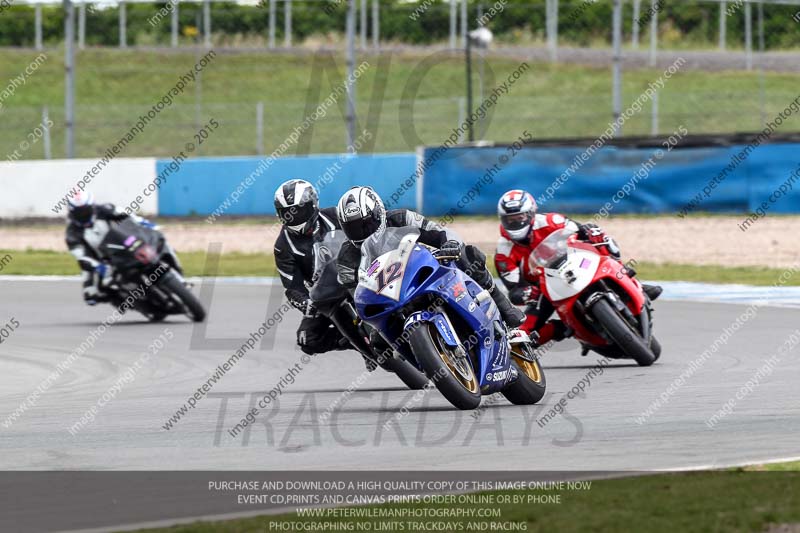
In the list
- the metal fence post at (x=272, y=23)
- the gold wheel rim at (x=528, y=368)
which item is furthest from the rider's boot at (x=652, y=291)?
the metal fence post at (x=272, y=23)

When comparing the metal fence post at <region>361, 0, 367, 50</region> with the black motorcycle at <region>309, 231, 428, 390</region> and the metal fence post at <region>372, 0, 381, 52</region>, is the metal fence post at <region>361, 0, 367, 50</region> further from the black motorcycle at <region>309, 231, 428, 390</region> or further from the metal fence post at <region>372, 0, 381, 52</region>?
the black motorcycle at <region>309, 231, 428, 390</region>

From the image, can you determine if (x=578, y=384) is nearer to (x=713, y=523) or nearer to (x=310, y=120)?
(x=713, y=523)

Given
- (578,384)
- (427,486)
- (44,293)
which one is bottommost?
(44,293)

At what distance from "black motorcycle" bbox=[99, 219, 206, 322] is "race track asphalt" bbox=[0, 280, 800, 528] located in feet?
3.59

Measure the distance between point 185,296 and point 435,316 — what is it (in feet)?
26.3

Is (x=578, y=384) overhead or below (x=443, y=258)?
below

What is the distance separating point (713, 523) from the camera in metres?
6.18

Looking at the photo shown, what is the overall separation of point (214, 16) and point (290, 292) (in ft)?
104

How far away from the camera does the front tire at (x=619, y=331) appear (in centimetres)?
1151

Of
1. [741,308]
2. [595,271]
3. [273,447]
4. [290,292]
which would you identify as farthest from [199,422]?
[741,308]

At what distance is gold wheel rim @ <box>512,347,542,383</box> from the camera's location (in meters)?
9.95

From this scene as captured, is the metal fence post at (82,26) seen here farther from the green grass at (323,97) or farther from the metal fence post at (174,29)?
the metal fence post at (174,29)

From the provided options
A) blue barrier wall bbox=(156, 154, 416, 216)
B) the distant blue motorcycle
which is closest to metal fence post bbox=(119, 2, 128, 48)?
blue barrier wall bbox=(156, 154, 416, 216)

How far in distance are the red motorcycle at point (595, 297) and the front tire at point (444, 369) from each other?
2357mm
